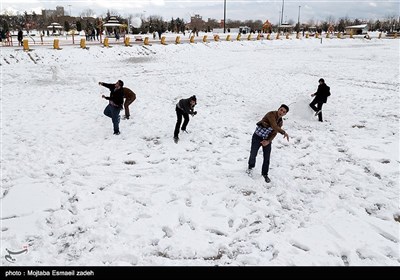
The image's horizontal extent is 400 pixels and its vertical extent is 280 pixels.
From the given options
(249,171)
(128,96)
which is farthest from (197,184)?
(128,96)

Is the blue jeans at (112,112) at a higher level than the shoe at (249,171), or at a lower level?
higher

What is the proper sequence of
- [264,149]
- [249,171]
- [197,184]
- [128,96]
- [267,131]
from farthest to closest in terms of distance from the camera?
[128,96]
[249,171]
[197,184]
[264,149]
[267,131]

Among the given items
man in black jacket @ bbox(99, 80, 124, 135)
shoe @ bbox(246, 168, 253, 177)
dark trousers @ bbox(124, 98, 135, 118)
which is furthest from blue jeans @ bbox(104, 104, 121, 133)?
shoe @ bbox(246, 168, 253, 177)

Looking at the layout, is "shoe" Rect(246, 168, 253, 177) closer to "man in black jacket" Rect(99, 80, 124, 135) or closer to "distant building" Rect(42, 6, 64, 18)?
"man in black jacket" Rect(99, 80, 124, 135)

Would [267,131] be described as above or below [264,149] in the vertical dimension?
above

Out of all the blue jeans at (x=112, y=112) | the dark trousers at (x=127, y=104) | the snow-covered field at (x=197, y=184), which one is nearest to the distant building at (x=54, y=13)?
the snow-covered field at (x=197, y=184)

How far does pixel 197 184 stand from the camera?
717cm

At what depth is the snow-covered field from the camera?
5137 millimetres

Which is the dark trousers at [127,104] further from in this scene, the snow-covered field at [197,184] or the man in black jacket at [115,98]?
the man in black jacket at [115,98]

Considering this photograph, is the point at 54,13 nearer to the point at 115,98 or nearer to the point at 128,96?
the point at 128,96

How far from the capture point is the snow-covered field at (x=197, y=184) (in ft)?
16.9

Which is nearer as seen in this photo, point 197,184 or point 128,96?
point 197,184

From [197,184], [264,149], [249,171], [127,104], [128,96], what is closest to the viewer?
[264,149]

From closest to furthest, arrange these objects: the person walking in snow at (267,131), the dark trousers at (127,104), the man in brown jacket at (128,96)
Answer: the person walking in snow at (267,131), the man in brown jacket at (128,96), the dark trousers at (127,104)
